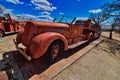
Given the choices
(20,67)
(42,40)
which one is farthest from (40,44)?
(20,67)

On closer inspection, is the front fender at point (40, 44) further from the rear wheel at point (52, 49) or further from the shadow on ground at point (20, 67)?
the shadow on ground at point (20, 67)

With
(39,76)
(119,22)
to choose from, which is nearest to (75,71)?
(39,76)

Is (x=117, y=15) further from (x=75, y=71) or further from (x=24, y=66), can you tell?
(x=24, y=66)

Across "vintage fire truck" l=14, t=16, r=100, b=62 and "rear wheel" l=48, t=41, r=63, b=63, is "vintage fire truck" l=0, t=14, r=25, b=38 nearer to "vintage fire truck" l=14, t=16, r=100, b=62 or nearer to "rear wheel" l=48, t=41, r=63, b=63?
"vintage fire truck" l=14, t=16, r=100, b=62

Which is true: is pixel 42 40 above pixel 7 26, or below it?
below

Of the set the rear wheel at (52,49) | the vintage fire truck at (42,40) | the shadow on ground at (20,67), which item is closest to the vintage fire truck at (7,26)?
the vintage fire truck at (42,40)

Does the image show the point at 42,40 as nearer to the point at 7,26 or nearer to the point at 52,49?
the point at 52,49

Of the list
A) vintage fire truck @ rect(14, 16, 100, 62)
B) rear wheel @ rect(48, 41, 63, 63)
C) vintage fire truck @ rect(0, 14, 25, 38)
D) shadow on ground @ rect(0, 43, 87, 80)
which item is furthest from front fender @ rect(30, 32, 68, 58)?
vintage fire truck @ rect(0, 14, 25, 38)

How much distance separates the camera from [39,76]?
3.44m

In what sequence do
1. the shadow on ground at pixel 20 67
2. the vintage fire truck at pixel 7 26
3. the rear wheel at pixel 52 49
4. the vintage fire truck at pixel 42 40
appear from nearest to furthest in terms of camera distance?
1. the shadow on ground at pixel 20 67
2. the vintage fire truck at pixel 42 40
3. the rear wheel at pixel 52 49
4. the vintage fire truck at pixel 7 26

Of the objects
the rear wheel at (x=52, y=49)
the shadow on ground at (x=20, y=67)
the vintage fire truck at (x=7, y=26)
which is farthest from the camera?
the vintage fire truck at (x=7, y=26)

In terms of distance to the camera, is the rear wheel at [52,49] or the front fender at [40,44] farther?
the rear wheel at [52,49]

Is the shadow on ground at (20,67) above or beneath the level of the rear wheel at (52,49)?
beneath

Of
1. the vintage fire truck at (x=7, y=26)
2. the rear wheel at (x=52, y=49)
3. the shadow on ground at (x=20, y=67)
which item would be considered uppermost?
the vintage fire truck at (x=7, y=26)
